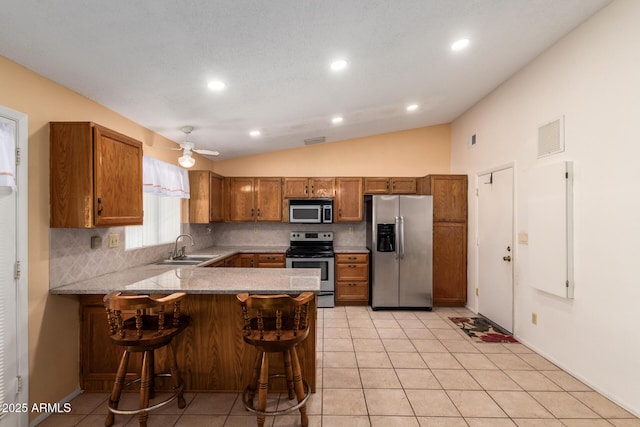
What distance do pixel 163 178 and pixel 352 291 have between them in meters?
3.14

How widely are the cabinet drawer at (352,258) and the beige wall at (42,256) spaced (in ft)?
10.8

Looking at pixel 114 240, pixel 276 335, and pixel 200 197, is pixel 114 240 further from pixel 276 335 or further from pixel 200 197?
pixel 276 335

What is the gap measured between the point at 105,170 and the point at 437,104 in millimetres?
3922

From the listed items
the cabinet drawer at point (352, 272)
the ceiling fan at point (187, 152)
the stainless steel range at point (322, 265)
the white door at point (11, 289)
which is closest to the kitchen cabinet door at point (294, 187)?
the stainless steel range at point (322, 265)

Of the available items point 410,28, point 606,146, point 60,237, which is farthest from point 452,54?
point 60,237

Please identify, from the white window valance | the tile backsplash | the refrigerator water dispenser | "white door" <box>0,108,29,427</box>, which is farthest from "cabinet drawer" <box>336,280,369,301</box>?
"white door" <box>0,108,29,427</box>

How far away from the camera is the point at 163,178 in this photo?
3.55m

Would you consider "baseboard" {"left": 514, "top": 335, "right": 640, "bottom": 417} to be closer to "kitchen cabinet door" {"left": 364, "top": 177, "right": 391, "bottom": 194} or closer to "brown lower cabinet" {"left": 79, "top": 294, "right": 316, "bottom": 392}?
"brown lower cabinet" {"left": 79, "top": 294, "right": 316, "bottom": 392}

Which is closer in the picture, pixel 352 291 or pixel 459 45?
pixel 459 45

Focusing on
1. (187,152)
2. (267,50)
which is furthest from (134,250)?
(267,50)

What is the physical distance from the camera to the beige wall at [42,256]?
200 cm

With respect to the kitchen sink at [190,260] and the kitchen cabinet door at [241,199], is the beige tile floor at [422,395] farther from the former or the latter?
the kitchen cabinet door at [241,199]

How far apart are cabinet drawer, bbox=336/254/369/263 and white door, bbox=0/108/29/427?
3601 mm

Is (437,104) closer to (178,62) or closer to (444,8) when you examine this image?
(444,8)
